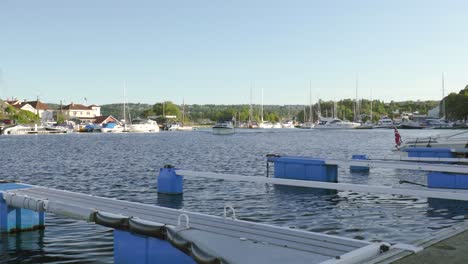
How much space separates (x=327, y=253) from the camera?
7.31 m

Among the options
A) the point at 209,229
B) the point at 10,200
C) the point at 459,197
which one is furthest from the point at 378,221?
the point at 10,200

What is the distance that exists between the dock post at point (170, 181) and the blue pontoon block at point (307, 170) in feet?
18.9

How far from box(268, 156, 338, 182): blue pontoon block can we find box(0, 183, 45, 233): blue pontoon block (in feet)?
42.6

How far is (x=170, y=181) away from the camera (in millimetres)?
20875

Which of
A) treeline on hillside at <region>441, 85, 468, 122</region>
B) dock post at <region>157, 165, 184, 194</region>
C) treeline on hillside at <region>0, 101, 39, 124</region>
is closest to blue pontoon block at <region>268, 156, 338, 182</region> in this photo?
dock post at <region>157, 165, 184, 194</region>

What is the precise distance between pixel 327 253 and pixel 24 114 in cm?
18157

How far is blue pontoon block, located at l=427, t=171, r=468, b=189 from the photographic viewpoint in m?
19.0

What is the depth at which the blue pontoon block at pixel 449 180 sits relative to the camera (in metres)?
19.0

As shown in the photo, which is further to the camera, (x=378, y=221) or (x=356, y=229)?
(x=378, y=221)

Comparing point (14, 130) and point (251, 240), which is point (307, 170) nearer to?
point (251, 240)

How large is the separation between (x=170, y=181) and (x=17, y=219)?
8376 mm

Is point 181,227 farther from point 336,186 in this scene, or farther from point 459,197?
point 459,197

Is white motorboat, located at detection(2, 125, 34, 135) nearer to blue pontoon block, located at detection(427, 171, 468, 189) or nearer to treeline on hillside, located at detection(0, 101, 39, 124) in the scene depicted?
treeline on hillside, located at detection(0, 101, 39, 124)

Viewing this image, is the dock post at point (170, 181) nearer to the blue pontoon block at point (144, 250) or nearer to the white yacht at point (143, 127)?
the blue pontoon block at point (144, 250)
